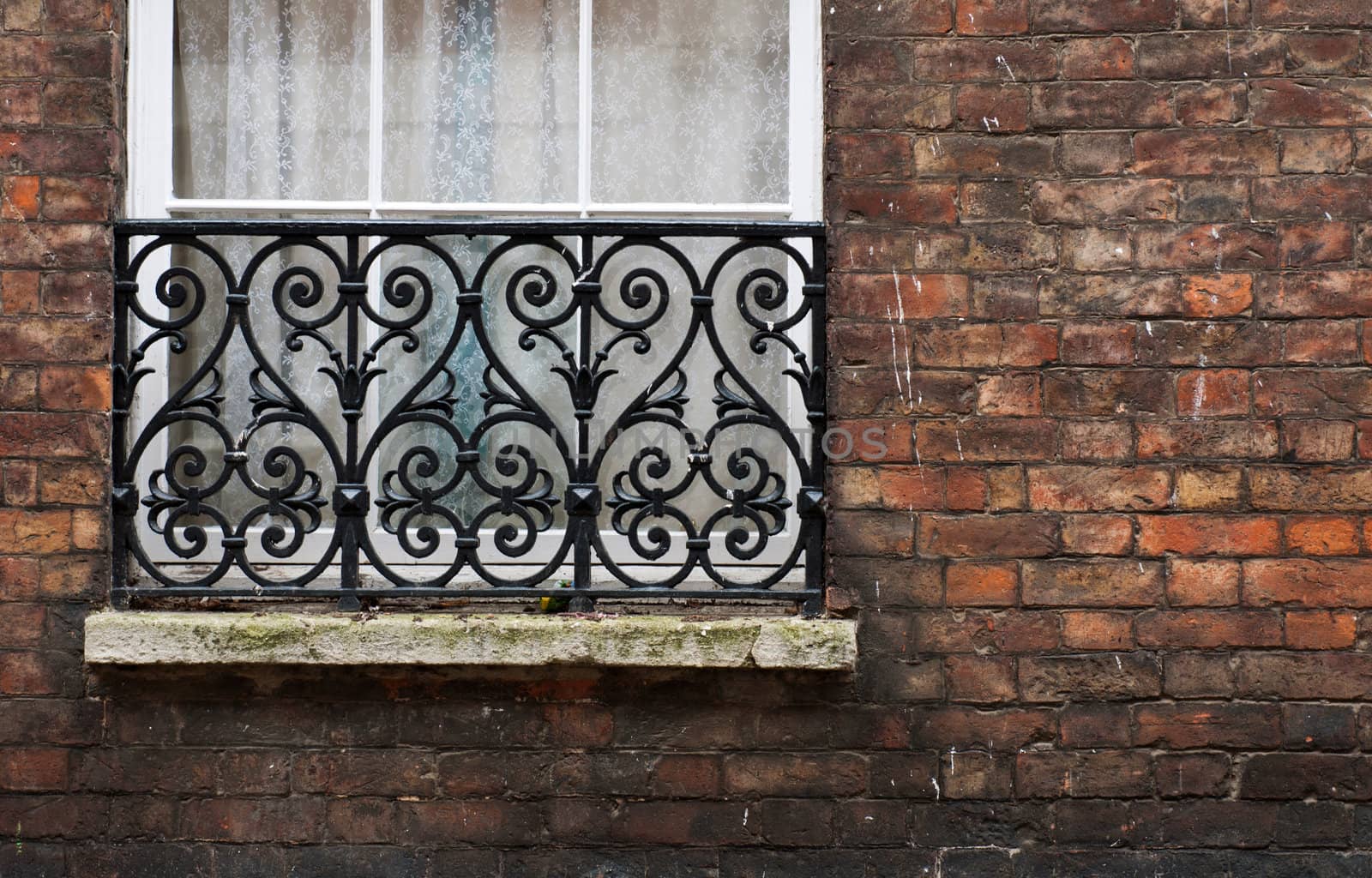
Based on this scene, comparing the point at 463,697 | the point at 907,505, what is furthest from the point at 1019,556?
the point at 463,697

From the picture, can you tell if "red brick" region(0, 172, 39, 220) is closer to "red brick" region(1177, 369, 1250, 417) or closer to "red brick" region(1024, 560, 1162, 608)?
"red brick" region(1024, 560, 1162, 608)

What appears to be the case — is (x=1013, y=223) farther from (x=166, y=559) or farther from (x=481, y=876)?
(x=166, y=559)

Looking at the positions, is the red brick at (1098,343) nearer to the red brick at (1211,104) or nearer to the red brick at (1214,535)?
the red brick at (1214,535)

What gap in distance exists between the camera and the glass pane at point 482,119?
3385mm

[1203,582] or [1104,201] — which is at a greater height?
[1104,201]

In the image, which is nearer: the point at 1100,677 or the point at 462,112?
the point at 1100,677

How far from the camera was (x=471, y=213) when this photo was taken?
335 centimetres

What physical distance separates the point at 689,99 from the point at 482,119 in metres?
0.59

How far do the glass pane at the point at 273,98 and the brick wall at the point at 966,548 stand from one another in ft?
1.01

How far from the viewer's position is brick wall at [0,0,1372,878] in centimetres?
303

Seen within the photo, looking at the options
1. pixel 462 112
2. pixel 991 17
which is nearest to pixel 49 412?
pixel 462 112

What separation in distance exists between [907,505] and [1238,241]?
3.50ft

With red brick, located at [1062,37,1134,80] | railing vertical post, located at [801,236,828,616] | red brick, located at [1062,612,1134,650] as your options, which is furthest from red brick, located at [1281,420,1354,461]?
railing vertical post, located at [801,236,828,616]

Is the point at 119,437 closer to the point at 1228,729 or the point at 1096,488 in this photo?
the point at 1096,488
